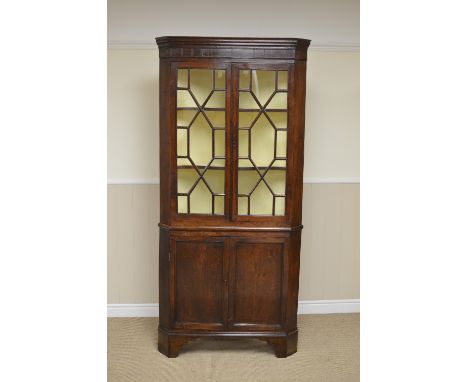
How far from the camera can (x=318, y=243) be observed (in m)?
4.27


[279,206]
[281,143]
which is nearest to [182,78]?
[281,143]

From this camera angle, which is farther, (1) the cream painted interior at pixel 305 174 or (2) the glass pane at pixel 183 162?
(1) the cream painted interior at pixel 305 174

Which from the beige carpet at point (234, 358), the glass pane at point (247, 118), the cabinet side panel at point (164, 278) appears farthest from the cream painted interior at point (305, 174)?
the glass pane at point (247, 118)

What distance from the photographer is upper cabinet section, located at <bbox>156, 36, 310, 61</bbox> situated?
3336 mm

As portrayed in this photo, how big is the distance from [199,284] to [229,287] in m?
0.20

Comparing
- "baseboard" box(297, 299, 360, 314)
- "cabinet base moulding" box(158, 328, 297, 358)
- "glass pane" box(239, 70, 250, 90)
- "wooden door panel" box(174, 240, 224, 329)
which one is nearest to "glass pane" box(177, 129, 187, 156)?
"glass pane" box(239, 70, 250, 90)

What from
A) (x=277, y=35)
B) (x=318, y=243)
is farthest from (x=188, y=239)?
(x=277, y=35)

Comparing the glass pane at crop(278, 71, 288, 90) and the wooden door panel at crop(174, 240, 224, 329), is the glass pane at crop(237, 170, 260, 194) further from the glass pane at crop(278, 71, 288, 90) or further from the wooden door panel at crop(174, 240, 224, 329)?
the glass pane at crop(278, 71, 288, 90)

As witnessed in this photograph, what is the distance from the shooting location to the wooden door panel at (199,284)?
11.6 ft

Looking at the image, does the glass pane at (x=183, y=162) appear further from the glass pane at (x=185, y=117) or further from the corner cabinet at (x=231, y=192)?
the glass pane at (x=185, y=117)

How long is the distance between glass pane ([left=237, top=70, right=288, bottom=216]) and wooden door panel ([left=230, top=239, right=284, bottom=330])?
0.23 m

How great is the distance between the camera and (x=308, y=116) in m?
4.15

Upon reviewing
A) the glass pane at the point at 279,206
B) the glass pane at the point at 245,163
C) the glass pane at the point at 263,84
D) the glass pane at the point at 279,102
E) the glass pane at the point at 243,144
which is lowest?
the glass pane at the point at 279,206
